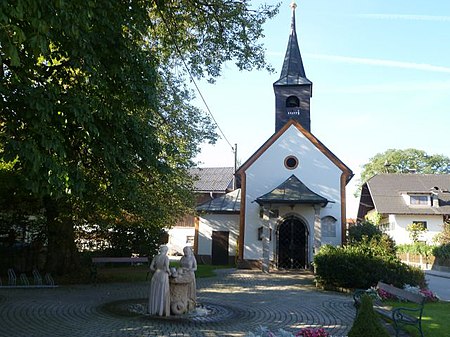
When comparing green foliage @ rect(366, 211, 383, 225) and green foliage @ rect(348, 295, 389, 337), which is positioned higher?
green foliage @ rect(366, 211, 383, 225)

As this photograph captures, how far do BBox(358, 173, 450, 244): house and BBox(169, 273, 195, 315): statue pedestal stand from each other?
33.7m

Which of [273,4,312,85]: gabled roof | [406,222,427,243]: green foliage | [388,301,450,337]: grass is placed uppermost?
[273,4,312,85]: gabled roof

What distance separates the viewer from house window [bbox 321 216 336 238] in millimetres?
23156

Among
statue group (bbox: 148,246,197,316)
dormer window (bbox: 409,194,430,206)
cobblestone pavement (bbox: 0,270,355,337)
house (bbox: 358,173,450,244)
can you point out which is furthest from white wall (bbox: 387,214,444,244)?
statue group (bbox: 148,246,197,316)

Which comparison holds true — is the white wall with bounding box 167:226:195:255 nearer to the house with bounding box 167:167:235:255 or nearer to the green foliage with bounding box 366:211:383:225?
the house with bounding box 167:167:235:255

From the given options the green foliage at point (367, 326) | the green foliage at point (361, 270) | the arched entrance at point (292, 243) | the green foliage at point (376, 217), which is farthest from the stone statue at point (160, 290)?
the green foliage at point (376, 217)

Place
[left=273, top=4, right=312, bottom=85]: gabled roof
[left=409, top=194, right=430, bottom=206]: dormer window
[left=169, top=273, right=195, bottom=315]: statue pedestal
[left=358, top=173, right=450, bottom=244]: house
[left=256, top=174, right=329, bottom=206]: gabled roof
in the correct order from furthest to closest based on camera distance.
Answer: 1. [left=409, top=194, right=430, bottom=206]: dormer window
2. [left=358, top=173, right=450, bottom=244]: house
3. [left=273, top=4, right=312, bottom=85]: gabled roof
4. [left=256, top=174, right=329, bottom=206]: gabled roof
5. [left=169, top=273, right=195, bottom=315]: statue pedestal

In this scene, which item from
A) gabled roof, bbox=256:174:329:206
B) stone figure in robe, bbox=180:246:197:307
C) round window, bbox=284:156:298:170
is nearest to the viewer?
stone figure in robe, bbox=180:246:197:307

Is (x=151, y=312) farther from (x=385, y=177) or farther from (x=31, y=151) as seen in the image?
(x=385, y=177)

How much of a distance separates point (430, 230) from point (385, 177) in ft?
27.4

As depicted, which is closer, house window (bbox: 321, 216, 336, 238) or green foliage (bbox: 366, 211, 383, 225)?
house window (bbox: 321, 216, 336, 238)

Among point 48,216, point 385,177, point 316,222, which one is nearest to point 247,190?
point 316,222

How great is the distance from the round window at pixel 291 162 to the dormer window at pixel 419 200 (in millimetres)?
22599

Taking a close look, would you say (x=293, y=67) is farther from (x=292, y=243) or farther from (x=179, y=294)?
(x=179, y=294)
